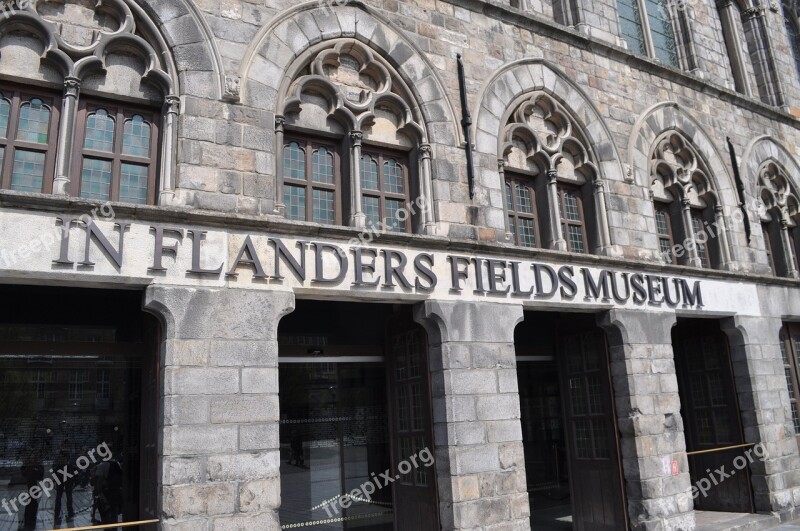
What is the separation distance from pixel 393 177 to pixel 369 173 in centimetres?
39

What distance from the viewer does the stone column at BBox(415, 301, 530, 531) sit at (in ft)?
26.6

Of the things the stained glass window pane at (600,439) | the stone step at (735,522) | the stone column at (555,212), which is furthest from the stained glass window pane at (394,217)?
the stone step at (735,522)

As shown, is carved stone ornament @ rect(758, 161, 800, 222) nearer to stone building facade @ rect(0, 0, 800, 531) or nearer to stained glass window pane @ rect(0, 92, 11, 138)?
stone building facade @ rect(0, 0, 800, 531)

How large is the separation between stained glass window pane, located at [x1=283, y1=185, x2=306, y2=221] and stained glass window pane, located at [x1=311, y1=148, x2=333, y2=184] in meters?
0.30

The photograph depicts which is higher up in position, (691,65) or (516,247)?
(691,65)

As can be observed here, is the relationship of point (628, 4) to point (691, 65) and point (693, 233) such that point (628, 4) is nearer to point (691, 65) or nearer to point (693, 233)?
point (691, 65)

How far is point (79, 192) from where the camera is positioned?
277 inches

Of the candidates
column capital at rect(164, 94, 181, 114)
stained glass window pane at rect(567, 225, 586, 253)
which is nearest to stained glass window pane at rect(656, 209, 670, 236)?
stained glass window pane at rect(567, 225, 586, 253)

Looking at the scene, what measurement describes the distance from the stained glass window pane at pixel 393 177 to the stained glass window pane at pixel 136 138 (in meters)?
3.14

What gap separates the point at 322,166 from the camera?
8672 millimetres

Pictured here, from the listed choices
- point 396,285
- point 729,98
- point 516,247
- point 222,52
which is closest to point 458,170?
point 516,247

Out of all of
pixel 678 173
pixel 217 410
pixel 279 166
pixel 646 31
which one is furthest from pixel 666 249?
pixel 217 410

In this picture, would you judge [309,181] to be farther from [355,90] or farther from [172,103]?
[172,103]

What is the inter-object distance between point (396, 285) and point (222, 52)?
3517 mm
